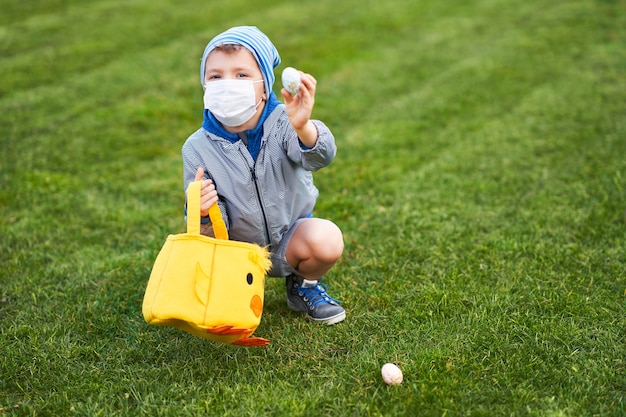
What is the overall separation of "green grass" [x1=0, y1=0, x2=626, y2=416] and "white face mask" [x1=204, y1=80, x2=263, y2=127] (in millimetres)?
997

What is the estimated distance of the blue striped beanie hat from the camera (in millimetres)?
2582

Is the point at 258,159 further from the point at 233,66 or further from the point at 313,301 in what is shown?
the point at 313,301

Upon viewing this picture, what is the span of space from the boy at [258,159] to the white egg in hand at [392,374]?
1.70ft

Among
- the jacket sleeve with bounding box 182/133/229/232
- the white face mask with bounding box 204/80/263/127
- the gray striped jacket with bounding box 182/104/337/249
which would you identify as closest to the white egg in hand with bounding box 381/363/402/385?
the gray striped jacket with bounding box 182/104/337/249

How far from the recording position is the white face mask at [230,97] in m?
2.59

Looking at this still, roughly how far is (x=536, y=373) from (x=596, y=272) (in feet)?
3.14

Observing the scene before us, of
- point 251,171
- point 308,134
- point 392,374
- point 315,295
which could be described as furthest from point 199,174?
point 392,374

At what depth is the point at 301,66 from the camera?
7.33m

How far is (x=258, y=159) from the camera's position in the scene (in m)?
2.69

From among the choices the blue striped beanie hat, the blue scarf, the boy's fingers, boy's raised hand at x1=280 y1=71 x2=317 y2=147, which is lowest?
the boy's fingers

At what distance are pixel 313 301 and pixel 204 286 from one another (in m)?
0.71

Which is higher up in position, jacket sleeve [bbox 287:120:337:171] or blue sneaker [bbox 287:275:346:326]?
jacket sleeve [bbox 287:120:337:171]

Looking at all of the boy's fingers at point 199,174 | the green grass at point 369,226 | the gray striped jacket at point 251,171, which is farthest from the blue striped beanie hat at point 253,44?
the green grass at point 369,226

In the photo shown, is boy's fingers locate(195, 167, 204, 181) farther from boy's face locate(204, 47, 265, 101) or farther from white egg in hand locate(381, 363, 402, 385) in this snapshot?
white egg in hand locate(381, 363, 402, 385)
